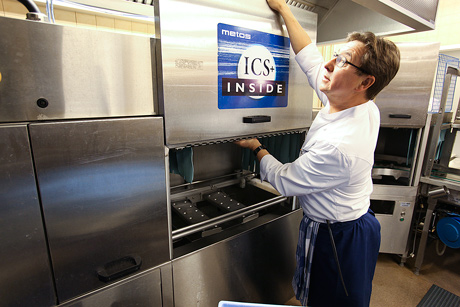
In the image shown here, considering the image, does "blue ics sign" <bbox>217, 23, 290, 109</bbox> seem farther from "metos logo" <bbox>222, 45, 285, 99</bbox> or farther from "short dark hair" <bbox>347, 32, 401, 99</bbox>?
"short dark hair" <bbox>347, 32, 401, 99</bbox>

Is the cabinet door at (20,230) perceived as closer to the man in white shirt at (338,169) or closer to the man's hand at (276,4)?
the man in white shirt at (338,169)

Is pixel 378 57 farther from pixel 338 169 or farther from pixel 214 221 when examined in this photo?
pixel 214 221

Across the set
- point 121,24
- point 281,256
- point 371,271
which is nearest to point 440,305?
point 371,271

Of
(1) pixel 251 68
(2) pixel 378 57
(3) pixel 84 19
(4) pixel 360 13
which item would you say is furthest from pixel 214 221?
(4) pixel 360 13

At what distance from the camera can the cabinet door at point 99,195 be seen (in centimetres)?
65

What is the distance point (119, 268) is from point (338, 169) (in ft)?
2.80

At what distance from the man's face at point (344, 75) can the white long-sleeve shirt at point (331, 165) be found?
9cm

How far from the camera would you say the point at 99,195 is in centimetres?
71

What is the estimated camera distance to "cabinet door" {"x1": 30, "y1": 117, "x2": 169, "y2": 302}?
0.65 metres

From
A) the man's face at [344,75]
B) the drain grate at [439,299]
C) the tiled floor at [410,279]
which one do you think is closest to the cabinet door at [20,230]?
the man's face at [344,75]

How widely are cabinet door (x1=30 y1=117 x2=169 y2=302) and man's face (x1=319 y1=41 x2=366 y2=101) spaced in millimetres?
698

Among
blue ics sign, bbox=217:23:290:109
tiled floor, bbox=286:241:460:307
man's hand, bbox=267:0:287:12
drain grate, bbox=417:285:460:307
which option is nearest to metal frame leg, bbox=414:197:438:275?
tiled floor, bbox=286:241:460:307

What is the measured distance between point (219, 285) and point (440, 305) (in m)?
1.68

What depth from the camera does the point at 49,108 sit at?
24.8 inches
